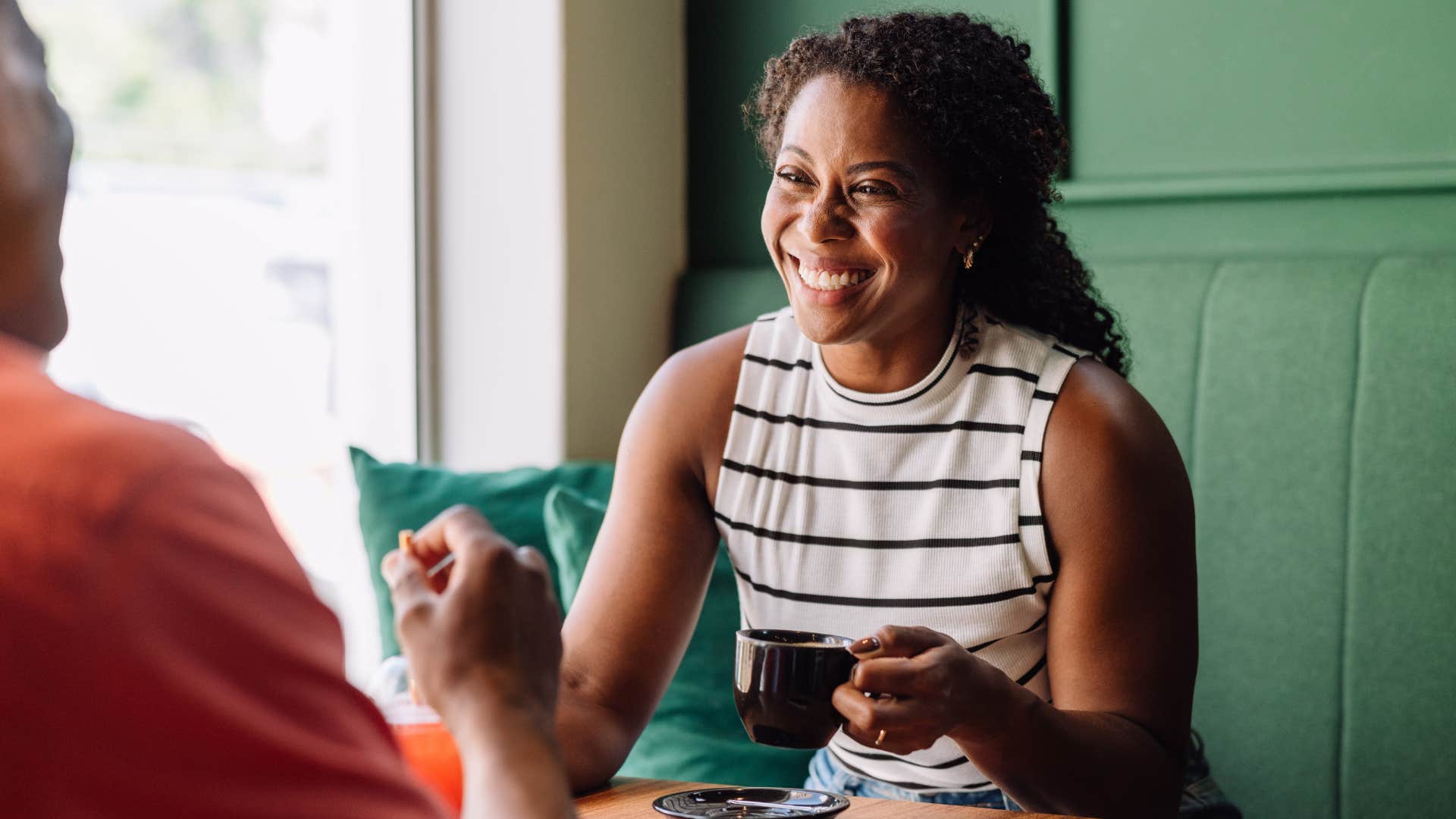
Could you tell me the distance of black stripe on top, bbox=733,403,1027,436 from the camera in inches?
57.2

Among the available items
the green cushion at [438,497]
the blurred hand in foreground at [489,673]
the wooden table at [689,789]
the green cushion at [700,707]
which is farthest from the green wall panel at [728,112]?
the blurred hand in foreground at [489,673]

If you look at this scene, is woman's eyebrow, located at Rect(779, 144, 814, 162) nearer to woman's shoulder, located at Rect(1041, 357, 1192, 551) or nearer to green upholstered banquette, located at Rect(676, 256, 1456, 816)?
woman's shoulder, located at Rect(1041, 357, 1192, 551)

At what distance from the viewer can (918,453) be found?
58.2 inches

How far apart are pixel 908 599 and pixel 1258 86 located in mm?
1178

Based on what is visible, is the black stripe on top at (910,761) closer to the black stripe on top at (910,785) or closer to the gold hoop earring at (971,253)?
the black stripe on top at (910,785)

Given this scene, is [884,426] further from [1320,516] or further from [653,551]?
[1320,516]

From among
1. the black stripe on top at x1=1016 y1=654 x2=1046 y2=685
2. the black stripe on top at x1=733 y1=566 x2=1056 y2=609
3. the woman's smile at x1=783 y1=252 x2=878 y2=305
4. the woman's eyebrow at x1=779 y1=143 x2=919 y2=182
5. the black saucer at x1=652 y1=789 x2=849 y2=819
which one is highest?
the woman's eyebrow at x1=779 y1=143 x2=919 y2=182

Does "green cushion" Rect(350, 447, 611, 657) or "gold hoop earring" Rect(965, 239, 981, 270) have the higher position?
"gold hoop earring" Rect(965, 239, 981, 270)

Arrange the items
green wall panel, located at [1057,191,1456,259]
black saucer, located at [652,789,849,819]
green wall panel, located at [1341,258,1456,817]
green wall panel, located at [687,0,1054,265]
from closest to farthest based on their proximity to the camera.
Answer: black saucer, located at [652,789,849,819] < green wall panel, located at [1341,258,1456,817] < green wall panel, located at [1057,191,1456,259] < green wall panel, located at [687,0,1054,265]

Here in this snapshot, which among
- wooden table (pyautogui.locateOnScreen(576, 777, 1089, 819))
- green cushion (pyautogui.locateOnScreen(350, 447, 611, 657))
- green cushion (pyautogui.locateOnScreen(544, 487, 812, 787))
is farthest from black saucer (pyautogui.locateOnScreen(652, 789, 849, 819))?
green cushion (pyautogui.locateOnScreen(350, 447, 611, 657))

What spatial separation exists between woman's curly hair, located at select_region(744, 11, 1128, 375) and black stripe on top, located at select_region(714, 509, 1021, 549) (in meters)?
0.29

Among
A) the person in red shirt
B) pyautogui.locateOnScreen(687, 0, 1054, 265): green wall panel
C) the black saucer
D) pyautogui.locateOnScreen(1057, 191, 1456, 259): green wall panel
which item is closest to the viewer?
the person in red shirt

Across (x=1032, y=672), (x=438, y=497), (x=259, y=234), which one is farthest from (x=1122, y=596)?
(x=259, y=234)

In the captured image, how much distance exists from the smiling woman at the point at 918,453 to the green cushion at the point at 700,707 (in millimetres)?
260
